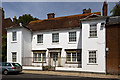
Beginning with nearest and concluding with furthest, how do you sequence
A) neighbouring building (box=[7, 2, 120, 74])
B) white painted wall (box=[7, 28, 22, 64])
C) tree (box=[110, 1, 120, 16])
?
neighbouring building (box=[7, 2, 120, 74]), white painted wall (box=[7, 28, 22, 64]), tree (box=[110, 1, 120, 16])

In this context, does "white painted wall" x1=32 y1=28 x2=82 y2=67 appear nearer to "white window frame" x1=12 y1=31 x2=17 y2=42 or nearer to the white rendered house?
the white rendered house

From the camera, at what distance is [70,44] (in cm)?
1756

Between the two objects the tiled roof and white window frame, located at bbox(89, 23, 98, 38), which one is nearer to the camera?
white window frame, located at bbox(89, 23, 98, 38)

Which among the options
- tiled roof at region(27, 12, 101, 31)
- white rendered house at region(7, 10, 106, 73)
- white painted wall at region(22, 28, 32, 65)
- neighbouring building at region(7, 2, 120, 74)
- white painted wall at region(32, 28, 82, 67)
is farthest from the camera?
tiled roof at region(27, 12, 101, 31)

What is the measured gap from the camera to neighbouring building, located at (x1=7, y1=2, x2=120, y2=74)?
1350cm

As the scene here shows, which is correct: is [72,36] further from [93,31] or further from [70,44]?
[93,31]

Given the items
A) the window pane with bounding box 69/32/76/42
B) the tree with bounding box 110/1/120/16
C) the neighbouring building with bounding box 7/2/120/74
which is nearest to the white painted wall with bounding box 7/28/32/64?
the neighbouring building with bounding box 7/2/120/74

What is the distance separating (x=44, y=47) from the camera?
19.0 meters

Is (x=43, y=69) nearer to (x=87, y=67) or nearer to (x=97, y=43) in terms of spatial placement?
(x=87, y=67)

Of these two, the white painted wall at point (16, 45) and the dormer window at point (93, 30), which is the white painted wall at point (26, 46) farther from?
the dormer window at point (93, 30)

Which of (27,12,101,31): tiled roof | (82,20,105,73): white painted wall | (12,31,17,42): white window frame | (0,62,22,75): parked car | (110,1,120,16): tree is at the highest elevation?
(110,1,120,16): tree

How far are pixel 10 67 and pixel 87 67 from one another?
8762 millimetres

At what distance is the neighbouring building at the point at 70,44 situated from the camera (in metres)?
13.5

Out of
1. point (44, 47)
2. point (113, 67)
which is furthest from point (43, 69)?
point (113, 67)
